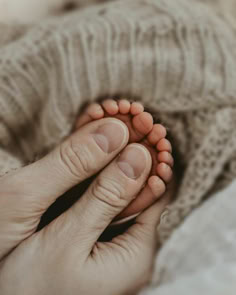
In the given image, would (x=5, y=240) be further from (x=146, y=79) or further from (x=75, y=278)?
(x=146, y=79)

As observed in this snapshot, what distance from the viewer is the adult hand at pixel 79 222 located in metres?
0.35

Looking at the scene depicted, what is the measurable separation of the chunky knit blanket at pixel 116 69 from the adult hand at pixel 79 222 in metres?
0.08

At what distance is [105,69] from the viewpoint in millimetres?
449

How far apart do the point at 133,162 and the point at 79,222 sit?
8 cm

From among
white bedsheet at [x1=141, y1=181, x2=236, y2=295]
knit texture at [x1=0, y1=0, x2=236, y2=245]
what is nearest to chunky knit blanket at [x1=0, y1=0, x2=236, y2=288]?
knit texture at [x1=0, y1=0, x2=236, y2=245]

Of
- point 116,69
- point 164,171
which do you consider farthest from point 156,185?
point 116,69

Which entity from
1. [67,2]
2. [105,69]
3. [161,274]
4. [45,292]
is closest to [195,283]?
[161,274]

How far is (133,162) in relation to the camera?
354mm

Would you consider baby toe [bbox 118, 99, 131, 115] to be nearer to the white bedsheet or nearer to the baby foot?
the baby foot

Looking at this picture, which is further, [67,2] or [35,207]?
[67,2]

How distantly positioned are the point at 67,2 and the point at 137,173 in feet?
1.27

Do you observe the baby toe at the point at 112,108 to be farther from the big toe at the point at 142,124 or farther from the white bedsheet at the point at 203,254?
the white bedsheet at the point at 203,254

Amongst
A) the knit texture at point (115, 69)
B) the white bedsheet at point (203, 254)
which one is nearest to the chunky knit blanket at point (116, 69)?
the knit texture at point (115, 69)

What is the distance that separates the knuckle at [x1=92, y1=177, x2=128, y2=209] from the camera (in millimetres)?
359
